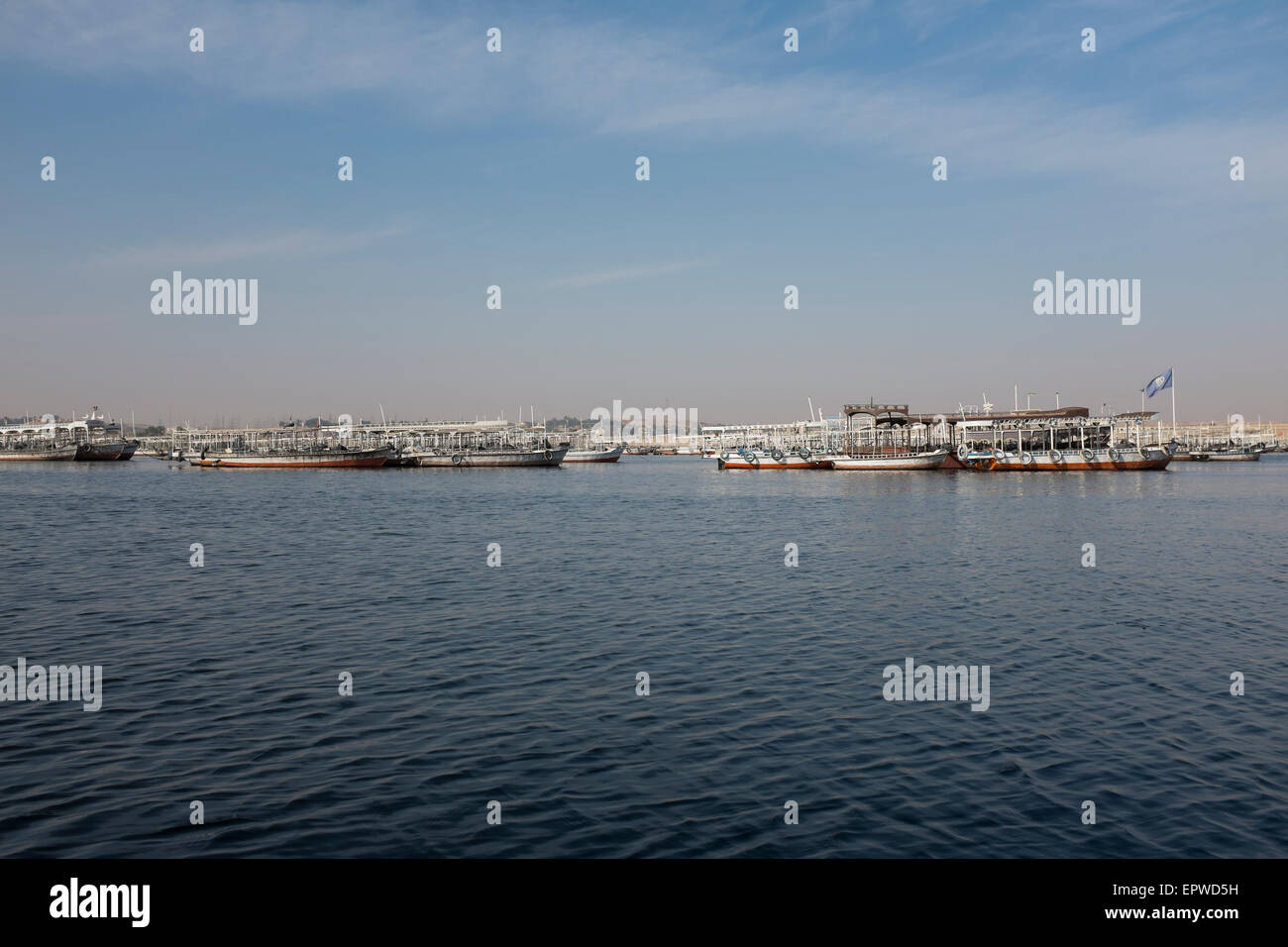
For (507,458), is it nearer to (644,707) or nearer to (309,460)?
(309,460)

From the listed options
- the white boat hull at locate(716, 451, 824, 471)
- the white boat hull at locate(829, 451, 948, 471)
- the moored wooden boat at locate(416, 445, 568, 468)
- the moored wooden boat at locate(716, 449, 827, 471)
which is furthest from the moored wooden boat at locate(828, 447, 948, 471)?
the moored wooden boat at locate(416, 445, 568, 468)

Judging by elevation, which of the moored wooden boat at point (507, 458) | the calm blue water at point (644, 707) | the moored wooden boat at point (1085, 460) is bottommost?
the calm blue water at point (644, 707)

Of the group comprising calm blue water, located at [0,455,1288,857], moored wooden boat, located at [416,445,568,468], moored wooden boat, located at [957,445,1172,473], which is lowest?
calm blue water, located at [0,455,1288,857]

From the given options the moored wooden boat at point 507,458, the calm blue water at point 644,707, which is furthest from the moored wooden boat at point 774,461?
the calm blue water at point 644,707

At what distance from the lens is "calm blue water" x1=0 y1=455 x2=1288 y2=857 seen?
10.8 m

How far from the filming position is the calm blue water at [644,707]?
35.3ft

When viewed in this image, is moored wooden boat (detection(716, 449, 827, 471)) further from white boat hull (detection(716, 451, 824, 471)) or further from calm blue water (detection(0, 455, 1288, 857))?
calm blue water (detection(0, 455, 1288, 857))

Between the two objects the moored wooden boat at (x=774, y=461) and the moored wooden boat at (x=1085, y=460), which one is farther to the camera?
the moored wooden boat at (x=774, y=461)

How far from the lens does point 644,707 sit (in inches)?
621

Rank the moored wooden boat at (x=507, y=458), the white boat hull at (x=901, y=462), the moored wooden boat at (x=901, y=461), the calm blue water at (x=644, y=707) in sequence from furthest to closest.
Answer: the moored wooden boat at (x=507, y=458)
the moored wooden boat at (x=901, y=461)
the white boat hull at (x=901, y=462)
the calm blue water at (x=644, y=707)

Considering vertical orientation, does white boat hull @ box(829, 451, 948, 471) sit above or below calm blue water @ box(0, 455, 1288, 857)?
above

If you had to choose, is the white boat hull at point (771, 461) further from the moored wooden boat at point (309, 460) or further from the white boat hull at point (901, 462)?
the moored wooden boat at point (309, 460)

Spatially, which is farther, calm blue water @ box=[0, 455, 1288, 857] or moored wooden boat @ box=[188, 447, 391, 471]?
moored wooden boat @ box=[188, 447, 391, 471]
